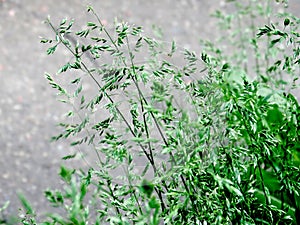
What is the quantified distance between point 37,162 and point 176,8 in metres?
1.78

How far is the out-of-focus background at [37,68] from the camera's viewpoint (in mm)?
3264

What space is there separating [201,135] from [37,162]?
225 centimetres

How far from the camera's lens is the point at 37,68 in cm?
402

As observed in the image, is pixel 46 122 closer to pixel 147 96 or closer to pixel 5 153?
pixel 5 153

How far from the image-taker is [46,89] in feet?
12.7

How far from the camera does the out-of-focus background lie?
128 inches

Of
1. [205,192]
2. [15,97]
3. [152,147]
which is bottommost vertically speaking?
[205,192]

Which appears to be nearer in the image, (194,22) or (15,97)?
(15,97)

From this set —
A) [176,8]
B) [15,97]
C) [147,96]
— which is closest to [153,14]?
[176,8]

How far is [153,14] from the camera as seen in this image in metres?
4.46

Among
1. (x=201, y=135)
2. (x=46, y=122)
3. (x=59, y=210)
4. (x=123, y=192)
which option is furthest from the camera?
(x=46, y=122)

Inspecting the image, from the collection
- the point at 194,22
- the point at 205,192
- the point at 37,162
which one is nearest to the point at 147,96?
the point at 205,192

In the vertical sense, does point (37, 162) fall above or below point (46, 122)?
below

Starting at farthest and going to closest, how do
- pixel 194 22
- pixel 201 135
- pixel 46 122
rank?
pixel 194 22 < pixel 46 122 < pixel 201 135
